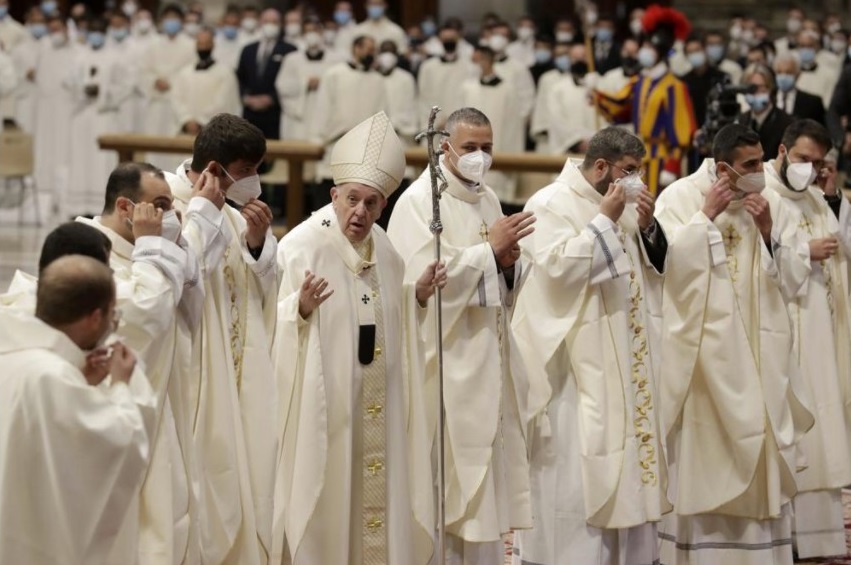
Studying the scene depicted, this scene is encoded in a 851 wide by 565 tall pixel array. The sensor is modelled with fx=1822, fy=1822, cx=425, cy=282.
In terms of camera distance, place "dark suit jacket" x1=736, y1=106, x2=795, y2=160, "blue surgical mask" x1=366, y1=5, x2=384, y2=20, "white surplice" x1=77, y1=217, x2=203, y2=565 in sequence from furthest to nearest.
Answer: "blue surgical mask" x1=366, y1=5, x2=384, y2=20 < "dark suit jacket" x1=736, y1=106, x2=795, y2=160 < "white surplice" x1=77, y1=217, x2=203, y2=565

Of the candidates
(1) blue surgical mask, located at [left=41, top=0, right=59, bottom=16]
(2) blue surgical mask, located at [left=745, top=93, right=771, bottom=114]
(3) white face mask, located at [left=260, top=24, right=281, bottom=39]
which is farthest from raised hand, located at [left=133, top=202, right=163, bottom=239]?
(1) blue surgical mask, located at [left=41, top=0, right=59, bottom=16]

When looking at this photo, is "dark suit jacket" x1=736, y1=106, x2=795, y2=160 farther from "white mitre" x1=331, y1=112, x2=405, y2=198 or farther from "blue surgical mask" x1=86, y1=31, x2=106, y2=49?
"blue surgical mask" x1=86, y1=31, x2=106, y2=49

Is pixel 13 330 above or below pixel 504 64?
below

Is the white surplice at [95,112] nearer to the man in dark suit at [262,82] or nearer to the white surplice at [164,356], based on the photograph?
the man in dark suit at [262,82]

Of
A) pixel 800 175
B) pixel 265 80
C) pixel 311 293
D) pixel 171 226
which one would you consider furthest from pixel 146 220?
pixel 265 80

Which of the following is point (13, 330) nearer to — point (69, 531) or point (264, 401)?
point (69, 531)

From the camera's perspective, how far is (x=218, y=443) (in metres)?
6.18

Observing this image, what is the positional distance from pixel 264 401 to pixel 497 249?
109 cm

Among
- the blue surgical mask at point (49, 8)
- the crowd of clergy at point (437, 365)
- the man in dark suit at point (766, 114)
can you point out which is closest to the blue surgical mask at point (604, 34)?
the blue surgical mask at point (49, 8)

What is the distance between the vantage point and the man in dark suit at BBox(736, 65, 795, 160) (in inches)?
443

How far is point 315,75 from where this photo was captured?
739 inches

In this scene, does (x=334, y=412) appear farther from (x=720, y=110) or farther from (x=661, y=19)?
(x=661, y=19)

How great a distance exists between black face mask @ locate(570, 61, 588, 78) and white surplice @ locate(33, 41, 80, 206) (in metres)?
5.63

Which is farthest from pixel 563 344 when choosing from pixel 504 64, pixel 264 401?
pixel 504 64
